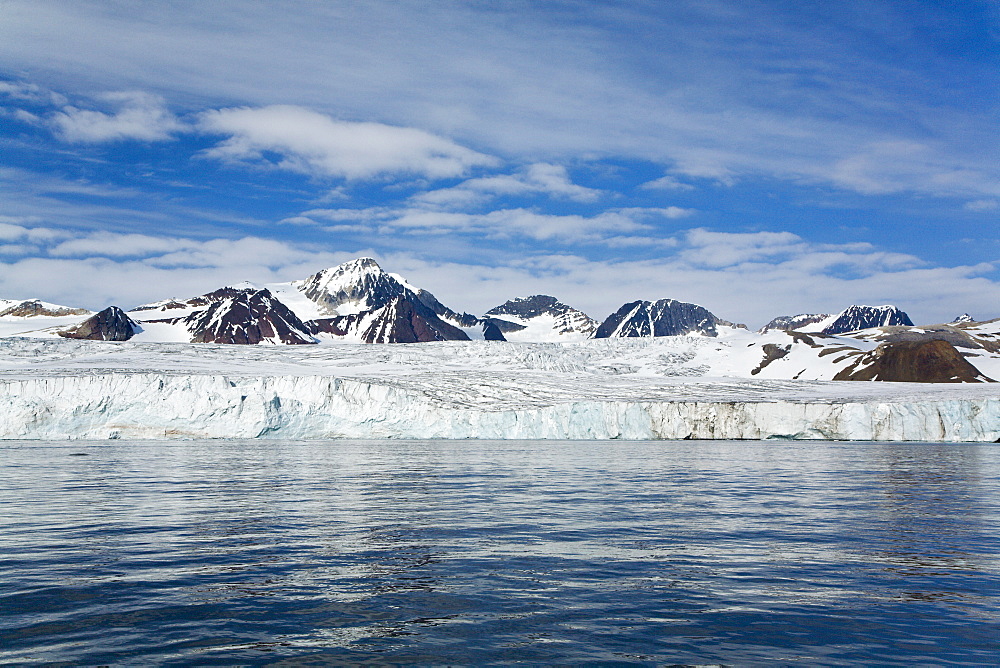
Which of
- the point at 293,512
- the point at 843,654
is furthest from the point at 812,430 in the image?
the point at 843,654

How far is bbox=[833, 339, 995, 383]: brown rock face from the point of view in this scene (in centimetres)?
8850

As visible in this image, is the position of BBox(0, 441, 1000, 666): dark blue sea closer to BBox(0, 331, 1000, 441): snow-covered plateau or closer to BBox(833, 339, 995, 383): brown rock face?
BBox(0, 331, 1000, 441): snow-covered plateau

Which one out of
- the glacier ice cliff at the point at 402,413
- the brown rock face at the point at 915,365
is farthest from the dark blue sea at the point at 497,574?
the brown rock face at the point at 915,365

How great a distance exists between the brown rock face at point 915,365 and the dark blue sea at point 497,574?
77.6 meters

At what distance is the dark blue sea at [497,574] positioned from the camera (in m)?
6.53

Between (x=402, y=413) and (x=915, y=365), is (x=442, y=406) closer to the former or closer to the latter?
(x=402, y=413)

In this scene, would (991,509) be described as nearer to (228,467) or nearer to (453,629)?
(453,629)

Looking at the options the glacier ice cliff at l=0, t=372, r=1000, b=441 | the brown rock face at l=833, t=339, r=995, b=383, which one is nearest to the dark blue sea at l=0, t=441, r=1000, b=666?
the glacier ice cliff at l=0, t=372, r=1000, b=441

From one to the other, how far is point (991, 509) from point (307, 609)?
45.7ft

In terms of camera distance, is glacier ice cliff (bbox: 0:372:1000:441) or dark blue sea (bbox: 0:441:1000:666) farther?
glacier ice cliff (bbox: 0:372:1000:441)

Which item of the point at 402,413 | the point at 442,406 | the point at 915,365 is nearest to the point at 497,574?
the point at 442,406

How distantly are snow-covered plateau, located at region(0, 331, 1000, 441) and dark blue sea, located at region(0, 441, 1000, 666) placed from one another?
26063 millimetres

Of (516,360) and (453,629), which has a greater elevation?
(516,360)

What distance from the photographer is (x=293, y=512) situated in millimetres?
14688
